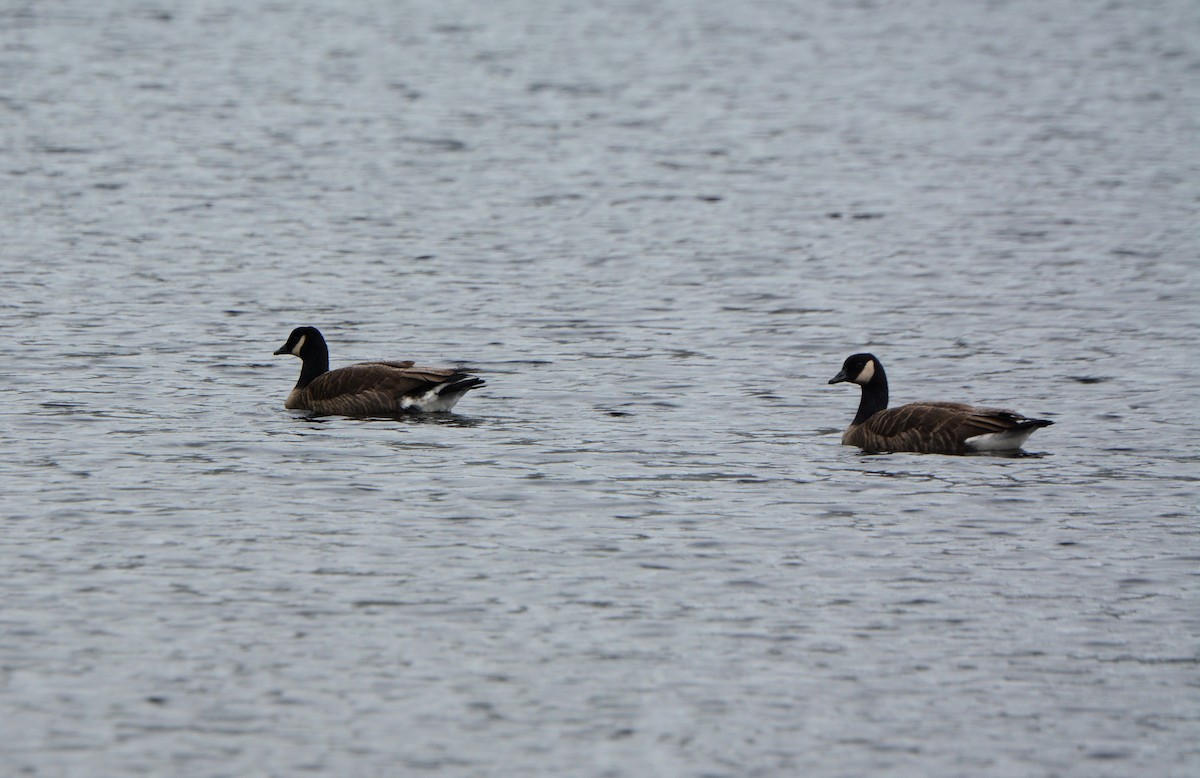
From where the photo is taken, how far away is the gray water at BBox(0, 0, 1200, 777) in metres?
10.6

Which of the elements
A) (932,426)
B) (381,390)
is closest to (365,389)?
(381,390)

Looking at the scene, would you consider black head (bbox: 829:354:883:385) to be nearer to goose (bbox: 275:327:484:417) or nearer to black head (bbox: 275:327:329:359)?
goose (bbox: 275:327:484:417)

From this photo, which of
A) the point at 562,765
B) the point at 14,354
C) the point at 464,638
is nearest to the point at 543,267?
the point at 14,354

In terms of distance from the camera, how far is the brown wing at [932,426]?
1734 centimetres

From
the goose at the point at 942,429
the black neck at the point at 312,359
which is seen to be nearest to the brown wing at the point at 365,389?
the black neck at the point at 312,359

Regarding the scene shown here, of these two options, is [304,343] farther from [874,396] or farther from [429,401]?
[874,396]

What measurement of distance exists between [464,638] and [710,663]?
1.51m

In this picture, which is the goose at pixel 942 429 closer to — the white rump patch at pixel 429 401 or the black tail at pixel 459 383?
the black tail at pixel 459 383

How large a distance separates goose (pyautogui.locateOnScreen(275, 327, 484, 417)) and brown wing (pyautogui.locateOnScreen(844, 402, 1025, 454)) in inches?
155

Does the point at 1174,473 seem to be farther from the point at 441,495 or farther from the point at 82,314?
the point at 82,314

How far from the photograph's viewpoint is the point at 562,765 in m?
9.85

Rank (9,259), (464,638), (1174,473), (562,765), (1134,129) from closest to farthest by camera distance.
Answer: (562,765) < (464,638) < (1174,473) < (9,259) < (1134,129)

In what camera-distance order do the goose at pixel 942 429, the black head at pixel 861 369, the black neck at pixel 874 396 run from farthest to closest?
1. the black head at pixel 861 369
2. the black neck at pixel 874 396
3. the goose at pixel 942 429

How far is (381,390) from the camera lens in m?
19.2
